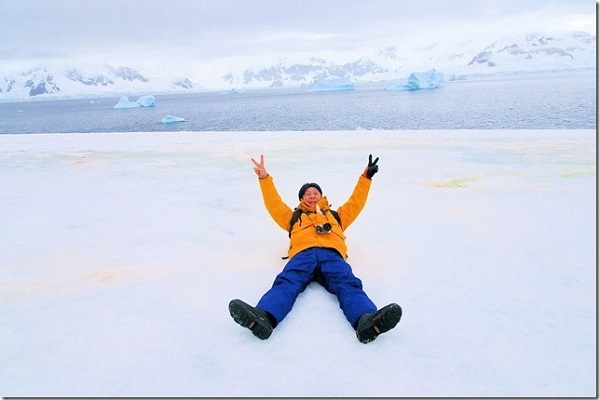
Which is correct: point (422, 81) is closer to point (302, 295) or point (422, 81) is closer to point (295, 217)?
point (295, 217)

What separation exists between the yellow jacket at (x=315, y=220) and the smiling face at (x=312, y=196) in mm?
43

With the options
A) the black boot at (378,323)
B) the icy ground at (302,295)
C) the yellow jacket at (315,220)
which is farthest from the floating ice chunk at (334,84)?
the black boot at (378,323)

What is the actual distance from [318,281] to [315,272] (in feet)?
0.25

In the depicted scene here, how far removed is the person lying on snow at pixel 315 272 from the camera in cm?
221

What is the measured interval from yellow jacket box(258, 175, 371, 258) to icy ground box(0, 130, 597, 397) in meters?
0.30

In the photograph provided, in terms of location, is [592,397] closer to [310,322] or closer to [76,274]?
[310,322]

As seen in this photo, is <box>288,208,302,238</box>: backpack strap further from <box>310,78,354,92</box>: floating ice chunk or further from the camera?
<box>310,78,354,92</box>: floating ice chunk

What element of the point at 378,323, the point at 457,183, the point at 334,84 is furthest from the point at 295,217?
the point at 334,84

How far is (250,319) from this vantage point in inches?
87.2

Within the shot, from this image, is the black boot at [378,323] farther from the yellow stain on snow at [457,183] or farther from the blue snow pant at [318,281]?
the yellow stain on snow at [457,183]

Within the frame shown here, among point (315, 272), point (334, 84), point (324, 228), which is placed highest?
point (334, 84)

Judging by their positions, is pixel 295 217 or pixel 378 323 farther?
pixel 295 217

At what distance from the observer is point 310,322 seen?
2.45 metres

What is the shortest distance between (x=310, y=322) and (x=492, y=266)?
1586 mm
